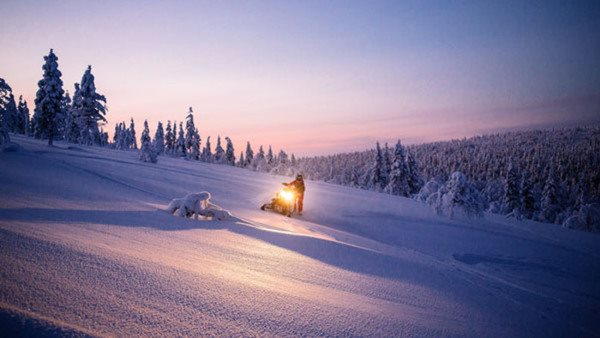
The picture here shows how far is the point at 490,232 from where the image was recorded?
1216 cm

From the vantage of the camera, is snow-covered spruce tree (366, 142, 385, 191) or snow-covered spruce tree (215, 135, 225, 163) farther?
snow-covered spruce tree (215, 135, 225, 163)

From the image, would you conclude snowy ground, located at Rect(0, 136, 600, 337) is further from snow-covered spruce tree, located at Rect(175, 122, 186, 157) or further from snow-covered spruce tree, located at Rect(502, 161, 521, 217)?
snow-covered spruce tree, located at Rect(175, 122, 186, 157)

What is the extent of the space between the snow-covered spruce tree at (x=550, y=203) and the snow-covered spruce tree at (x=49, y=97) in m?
81.3

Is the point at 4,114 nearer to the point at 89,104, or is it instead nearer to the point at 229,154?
the point at 89,104

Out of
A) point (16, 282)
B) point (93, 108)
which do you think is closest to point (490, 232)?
point (16, 282)

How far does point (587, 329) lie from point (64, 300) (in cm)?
691

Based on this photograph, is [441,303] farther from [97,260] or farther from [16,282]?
[16,282]

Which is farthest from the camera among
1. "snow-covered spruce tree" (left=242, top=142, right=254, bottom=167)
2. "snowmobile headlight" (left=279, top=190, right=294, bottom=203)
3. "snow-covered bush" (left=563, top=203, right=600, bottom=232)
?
"snow-covered spruce tree" (left=242, top=142, right=254, bottom=167)

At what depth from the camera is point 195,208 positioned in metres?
6.71

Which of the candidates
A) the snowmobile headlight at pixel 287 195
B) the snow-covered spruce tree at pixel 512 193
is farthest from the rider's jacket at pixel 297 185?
the snow-covered spruce tree at pixel 512 193

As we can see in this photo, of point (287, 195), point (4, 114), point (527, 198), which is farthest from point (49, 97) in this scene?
point (527, 198)

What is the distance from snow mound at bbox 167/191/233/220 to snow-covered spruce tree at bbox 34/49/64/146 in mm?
39382

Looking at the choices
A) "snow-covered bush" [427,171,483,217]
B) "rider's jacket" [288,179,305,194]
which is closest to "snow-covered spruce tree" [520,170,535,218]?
"snow-covered bush" [427,171,483,217]

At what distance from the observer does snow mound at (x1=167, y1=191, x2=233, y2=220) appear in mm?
6648
